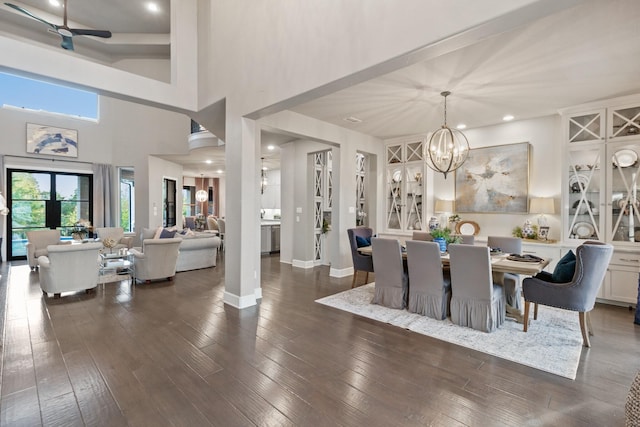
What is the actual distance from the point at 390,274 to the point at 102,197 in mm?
8823

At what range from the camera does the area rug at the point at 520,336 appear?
2635mm

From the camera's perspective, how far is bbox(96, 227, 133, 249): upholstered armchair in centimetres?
726

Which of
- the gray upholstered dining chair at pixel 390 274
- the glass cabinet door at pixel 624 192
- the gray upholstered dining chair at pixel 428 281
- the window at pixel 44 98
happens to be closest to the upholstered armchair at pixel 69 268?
the gray upholstered dining chair at pixel 390 274

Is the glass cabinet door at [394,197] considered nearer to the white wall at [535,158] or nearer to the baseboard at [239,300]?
the white wall at [535,158]

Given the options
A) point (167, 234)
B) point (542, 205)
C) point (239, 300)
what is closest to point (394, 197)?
point (542, 205)

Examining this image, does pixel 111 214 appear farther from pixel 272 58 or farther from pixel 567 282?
pixel 567 282

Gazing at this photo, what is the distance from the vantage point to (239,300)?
159 inches

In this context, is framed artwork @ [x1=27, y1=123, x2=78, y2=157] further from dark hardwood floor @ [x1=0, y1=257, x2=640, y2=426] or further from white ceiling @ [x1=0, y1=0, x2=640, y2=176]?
dark hardwood floor @ [x1=0, y1=257, x2=640, y2=426]

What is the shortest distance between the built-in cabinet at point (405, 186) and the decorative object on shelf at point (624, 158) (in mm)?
2781

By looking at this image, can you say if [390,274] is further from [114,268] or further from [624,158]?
[114,268]

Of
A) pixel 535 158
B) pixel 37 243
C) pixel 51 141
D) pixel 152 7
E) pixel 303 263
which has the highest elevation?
pixel 152 7

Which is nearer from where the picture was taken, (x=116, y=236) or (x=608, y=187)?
(x=608, y=187)

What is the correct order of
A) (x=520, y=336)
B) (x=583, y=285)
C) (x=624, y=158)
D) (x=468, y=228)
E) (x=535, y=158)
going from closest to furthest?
(x=583, y=285) → (x=520, y=336) → (x=624, y=158) → (x=535, y=158) → (x=468, y=228)

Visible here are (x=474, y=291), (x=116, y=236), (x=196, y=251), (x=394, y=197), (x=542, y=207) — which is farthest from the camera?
(x=116, y=236)
